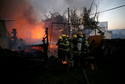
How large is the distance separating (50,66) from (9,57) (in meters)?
2.50

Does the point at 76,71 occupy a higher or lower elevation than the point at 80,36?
lower

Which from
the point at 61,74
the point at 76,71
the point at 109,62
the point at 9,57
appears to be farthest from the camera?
the point at 109,62

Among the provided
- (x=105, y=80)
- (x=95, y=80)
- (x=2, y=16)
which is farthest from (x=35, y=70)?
(x=2, y=16)

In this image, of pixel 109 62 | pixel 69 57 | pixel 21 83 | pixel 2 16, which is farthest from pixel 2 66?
pixel 2 16

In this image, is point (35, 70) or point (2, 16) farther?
point (2, 16)

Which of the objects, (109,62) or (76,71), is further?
(109,62)

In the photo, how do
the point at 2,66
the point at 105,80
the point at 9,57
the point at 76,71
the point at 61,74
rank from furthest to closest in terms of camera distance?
the point at 76,71
the point at 61,74
the point at 105,80
the point at 9,57
the point at 2,66

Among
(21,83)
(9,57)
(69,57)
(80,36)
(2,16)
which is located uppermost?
(2,16)

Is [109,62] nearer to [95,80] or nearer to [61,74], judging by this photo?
[95,80]

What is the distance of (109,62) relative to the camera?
6.27 m

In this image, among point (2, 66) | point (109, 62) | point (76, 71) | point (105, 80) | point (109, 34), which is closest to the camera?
point (2, 66)

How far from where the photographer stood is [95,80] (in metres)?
4.24

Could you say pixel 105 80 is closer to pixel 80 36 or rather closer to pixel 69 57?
pixel 69 57

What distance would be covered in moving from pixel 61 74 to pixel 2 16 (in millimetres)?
16546
